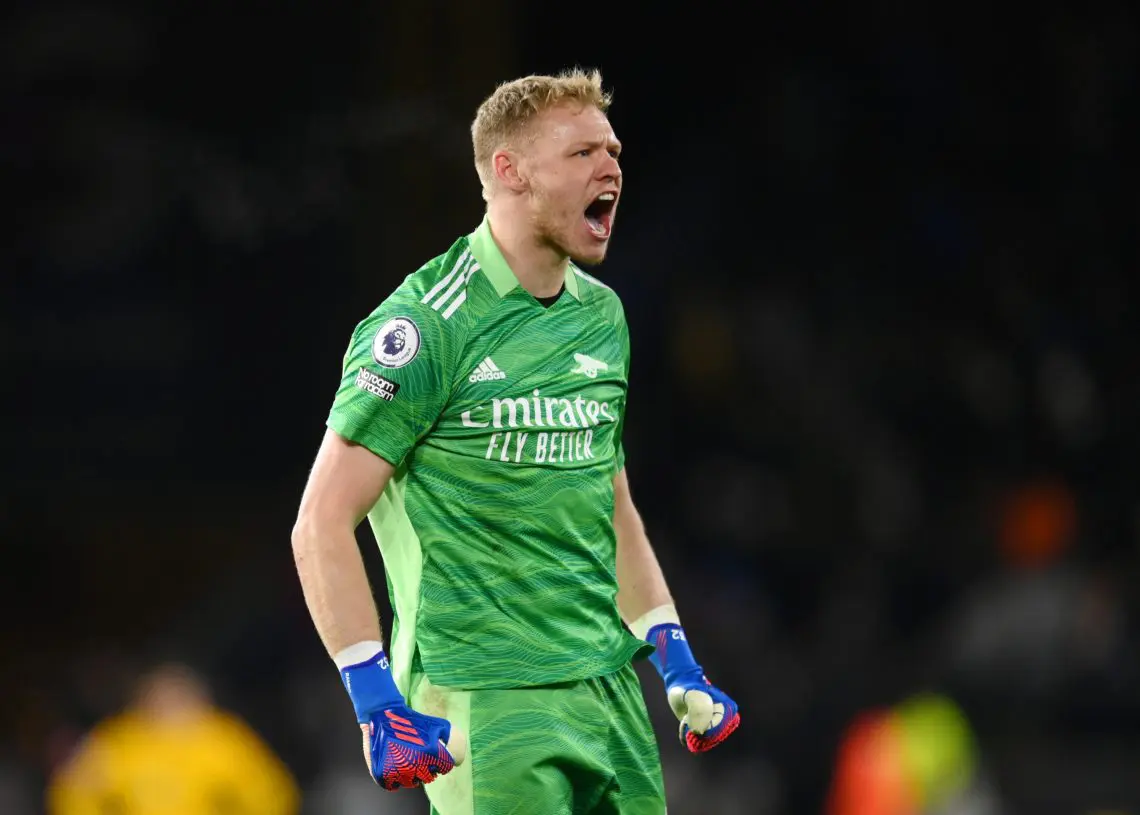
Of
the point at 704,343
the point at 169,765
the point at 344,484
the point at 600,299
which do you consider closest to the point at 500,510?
the point at 344,484

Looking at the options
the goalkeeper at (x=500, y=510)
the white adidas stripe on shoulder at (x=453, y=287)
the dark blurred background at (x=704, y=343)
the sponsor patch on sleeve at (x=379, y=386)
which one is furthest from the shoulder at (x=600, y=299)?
the dark blurred background at (x=704, y=343)

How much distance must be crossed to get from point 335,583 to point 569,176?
0.77 metres

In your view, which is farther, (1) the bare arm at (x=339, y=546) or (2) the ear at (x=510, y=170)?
(2) the ear at (x=510, y=170)

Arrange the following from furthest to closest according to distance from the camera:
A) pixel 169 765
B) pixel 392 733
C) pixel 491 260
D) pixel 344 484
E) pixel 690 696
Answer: pixel 169 765 → pixel 690 696 → pixel 491 260 → pixel 344 484 → pixel 392 733

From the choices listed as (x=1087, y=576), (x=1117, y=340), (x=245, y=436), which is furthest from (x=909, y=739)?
(x=245, y=436)

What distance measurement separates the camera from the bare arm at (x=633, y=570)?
293 centimetres

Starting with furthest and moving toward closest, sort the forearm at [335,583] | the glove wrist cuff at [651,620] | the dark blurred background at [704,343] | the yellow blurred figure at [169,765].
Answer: the dark blurred background at [704,343] < the yellow blurred figure at [169,765] < the glove wrist cuff at [651,620] < the forearm at [335,583]

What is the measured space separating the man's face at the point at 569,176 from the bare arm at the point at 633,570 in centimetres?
49

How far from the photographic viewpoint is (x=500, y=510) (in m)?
2.55

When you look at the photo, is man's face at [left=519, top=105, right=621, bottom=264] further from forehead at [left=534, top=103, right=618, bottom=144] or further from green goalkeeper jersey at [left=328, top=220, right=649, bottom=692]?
green goalkeeper jersey at [left=328, top=220, right=649, bottom=692]

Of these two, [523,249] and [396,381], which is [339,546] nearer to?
[396,381]

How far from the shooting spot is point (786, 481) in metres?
7.57

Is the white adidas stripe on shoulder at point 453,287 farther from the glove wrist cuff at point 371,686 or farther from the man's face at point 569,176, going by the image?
the glove wrist cuff at point 371,686

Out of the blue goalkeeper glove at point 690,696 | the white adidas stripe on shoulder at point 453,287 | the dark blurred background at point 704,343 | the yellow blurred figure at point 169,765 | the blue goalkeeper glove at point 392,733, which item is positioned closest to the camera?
the blue goalkeeper glove at point 392,733
